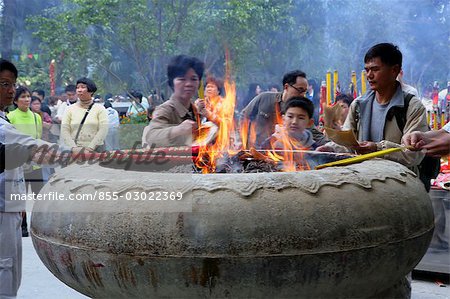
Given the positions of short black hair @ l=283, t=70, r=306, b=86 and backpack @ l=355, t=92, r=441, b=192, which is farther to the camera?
short black hair @ l=283, t=70, r=306, b=86

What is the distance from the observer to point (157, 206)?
85.6 inches

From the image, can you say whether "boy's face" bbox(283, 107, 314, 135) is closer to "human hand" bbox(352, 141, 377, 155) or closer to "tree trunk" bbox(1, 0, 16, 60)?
"human hand" bbox(352, 141, 377, 155)

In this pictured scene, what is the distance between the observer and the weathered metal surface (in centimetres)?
209

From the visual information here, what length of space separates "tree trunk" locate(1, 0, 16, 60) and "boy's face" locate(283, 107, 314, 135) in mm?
16127

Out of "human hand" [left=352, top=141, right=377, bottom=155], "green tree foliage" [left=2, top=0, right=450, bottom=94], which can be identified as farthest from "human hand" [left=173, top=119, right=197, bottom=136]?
"green tree foliage" [left=2, top=0, right=450, bottom=94]

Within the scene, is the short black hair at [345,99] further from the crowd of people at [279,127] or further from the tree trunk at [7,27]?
the tree trunk at [7,27]

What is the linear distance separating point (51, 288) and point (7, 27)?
51.6ft

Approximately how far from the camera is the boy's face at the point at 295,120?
13.1 ft

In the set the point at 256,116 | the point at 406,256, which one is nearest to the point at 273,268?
the point at 406,256

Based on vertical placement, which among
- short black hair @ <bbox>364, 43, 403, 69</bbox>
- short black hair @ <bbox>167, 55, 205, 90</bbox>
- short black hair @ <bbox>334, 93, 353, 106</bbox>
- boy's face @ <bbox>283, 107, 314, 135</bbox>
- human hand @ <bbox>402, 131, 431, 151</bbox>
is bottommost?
human hand @ <bbox>402, 131, 431, 151</bbox>

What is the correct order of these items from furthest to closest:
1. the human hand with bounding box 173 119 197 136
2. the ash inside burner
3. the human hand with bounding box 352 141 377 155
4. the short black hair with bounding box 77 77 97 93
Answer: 1. the short black hair with bounding box 77 77 97 93
2. the human hand with bounding box 173 119 197 136
3. the ash inside burner
4. the human hand with bounding box 352 141 377 155

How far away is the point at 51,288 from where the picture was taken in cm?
450

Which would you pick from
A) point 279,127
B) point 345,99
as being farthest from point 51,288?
point 345,99

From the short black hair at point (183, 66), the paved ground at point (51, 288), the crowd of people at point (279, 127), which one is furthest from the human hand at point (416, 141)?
the paved ground at point (51, 288)
